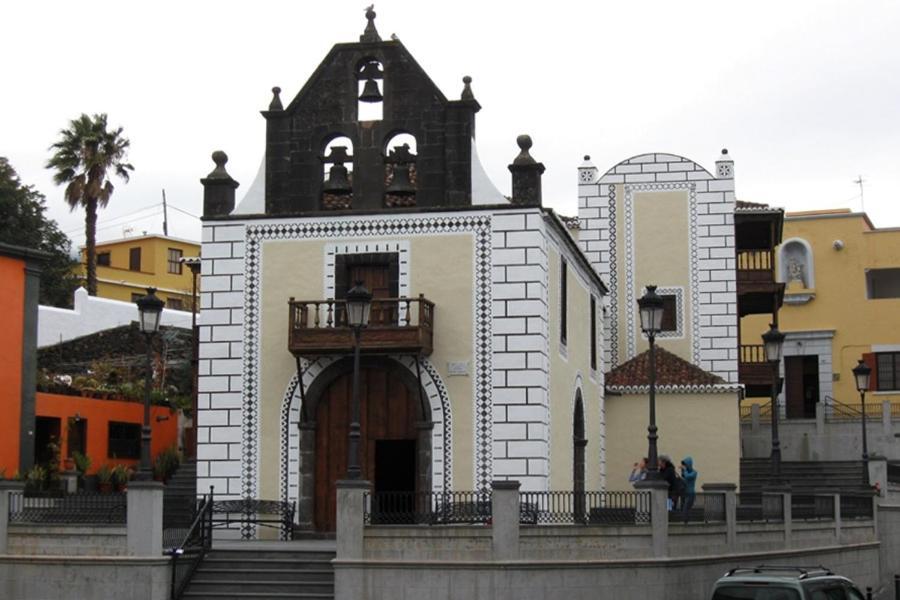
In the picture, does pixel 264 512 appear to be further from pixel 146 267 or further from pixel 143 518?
pixel 146 267

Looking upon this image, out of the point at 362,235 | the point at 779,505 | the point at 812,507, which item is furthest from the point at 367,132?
the point at 812,507

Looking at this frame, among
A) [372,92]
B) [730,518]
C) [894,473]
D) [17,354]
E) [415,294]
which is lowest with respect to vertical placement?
[730,518]

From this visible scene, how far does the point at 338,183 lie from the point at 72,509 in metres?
8.54

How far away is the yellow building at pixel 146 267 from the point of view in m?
69.2

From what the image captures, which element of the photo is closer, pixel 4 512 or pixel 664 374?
pixel 4 512

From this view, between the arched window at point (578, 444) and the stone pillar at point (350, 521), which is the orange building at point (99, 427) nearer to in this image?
the arched window at point (578, 444)

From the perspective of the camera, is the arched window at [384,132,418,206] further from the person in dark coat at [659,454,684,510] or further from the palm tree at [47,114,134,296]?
the palm tree at [47,114,134,296]

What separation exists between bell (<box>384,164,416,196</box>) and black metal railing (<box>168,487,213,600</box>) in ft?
23.6

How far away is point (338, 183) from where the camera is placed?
29656mm

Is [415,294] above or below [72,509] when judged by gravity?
above

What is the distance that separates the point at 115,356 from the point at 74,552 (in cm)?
2791

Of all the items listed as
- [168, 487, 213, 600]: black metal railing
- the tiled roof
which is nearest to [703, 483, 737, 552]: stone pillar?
[168, 487, 213, 600]: black metal railing

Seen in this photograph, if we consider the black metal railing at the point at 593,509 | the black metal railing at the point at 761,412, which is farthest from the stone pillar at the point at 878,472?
the black metal railing at the point at 593,509

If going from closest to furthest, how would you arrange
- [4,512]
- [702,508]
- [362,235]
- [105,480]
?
[4,512] → [702,508] → [362,235] → [105,480]
